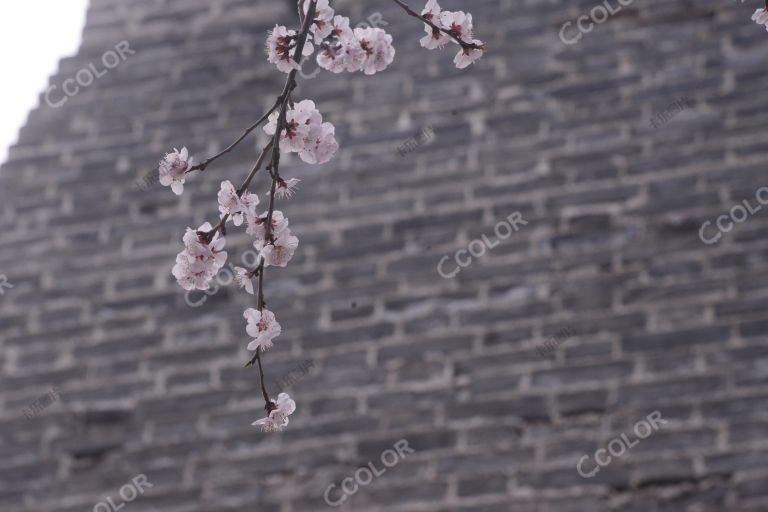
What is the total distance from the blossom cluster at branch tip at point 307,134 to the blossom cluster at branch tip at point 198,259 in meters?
0.26

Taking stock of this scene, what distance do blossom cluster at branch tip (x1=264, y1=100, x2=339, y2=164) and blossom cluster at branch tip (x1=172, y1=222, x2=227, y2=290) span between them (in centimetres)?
26

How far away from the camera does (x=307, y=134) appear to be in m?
2.88

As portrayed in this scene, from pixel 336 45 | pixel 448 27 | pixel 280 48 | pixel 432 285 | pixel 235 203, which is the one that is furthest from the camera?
pixel 432 285

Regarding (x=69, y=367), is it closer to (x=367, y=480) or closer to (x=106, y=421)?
(x=106, y=421)

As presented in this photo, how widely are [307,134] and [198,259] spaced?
1.21 feet

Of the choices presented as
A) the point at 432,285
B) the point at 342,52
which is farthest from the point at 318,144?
the point at 432,285

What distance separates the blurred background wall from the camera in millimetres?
4117

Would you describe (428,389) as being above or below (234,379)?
below

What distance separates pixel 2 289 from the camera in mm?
5020

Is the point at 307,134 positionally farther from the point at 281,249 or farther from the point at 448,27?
the point at 448,27

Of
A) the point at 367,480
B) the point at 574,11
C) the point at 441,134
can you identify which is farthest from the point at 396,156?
the point at 367,480

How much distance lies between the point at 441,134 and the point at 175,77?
125 centimetres

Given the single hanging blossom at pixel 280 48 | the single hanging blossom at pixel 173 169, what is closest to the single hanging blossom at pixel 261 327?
the single hanging blossom at pixel 173 169

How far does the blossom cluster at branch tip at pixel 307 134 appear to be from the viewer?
2844mm
